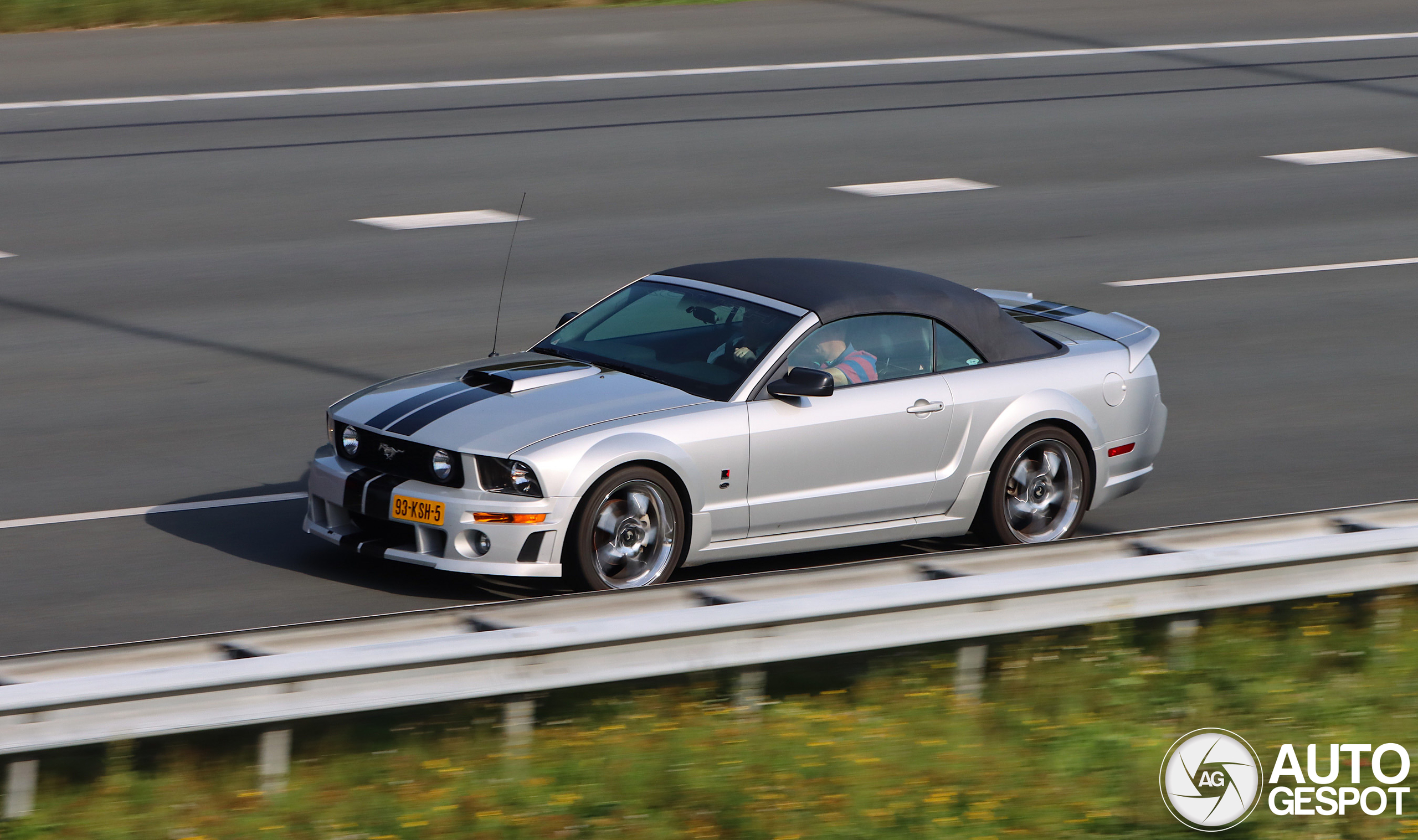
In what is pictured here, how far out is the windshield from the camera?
841cm

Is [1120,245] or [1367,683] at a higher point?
[1120,245]

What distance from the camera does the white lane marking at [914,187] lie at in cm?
1744

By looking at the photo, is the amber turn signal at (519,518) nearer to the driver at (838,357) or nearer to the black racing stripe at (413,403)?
the black racing stripe at (413,403)

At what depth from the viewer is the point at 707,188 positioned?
17.3m

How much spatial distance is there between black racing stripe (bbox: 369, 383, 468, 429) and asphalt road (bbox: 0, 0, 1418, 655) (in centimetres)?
76

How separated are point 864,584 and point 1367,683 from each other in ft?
6.18

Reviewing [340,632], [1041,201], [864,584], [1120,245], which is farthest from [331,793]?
[1041,201]

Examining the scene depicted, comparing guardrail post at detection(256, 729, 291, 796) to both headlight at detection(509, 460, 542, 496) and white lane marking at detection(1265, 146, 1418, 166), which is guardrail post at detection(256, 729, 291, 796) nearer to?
headlight at detection(509, 460, 542, 496)

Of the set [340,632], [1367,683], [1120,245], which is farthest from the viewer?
[1120,245]

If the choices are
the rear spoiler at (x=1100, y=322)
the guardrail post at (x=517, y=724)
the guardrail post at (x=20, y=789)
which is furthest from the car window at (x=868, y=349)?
the guardrail post at (x=20, y=789)

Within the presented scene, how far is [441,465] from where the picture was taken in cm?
778

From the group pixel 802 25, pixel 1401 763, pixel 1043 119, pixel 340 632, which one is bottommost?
pixel 1401 763

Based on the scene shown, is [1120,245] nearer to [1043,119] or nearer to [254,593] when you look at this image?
[1043,119]

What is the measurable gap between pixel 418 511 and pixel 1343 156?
48.5 ft
